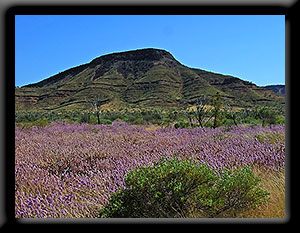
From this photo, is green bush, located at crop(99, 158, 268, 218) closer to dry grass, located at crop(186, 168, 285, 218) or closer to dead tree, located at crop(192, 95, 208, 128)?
dry grass, located at crop(186, 168, 285, 218)

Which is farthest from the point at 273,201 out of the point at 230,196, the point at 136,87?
the point at 136,87

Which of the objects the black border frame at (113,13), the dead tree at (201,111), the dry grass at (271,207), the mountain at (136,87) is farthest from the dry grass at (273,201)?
the mountain at (136,87)

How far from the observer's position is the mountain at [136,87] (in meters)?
80.8

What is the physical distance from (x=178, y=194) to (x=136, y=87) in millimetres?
93642

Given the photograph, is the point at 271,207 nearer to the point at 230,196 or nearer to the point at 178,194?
the point at 230,196

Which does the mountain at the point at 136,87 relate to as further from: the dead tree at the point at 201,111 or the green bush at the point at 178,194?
the green bush at the point at 178,194

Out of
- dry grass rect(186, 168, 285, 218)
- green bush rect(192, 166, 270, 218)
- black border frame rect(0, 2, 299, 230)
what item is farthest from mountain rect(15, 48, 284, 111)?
green bush rect(192, 166, 270, 218)

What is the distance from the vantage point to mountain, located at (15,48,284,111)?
80.8 m

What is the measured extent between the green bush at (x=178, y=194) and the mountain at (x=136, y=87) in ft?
214

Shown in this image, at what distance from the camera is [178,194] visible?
2441 millimetres

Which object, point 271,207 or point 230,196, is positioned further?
point 230,196

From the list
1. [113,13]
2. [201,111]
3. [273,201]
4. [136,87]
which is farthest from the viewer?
[136,87]

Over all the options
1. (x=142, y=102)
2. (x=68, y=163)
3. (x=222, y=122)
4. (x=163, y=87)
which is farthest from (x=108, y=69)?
(x=68, y=163)

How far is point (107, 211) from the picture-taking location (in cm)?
245
